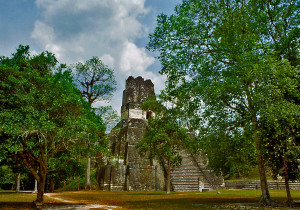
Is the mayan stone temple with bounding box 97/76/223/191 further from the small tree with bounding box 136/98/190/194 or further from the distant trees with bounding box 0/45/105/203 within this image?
the distant trees with bounding box 0/45/105/203

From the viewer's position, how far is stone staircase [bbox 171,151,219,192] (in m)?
17.8

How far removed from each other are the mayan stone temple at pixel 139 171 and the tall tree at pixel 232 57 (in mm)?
9160

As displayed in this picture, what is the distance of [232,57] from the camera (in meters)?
9.04

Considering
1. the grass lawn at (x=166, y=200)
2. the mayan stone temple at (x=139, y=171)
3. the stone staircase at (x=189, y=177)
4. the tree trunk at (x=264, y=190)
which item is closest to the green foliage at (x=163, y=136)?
the mayan stone temple at (x=139, y=171)

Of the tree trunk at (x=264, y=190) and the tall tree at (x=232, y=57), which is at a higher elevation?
the tall tree at (x=232, y=57)

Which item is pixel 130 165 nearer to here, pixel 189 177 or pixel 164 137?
pixel 189 177

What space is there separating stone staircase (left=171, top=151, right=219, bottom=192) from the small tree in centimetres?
313

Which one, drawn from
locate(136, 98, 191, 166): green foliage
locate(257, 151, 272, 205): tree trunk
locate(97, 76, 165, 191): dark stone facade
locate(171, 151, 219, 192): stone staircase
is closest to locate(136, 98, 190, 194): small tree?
locate(136, 98, 191, 166): green foliage

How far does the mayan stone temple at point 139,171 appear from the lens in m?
18.0

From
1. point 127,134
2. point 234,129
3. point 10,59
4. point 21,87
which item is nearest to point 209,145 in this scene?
point 234,129

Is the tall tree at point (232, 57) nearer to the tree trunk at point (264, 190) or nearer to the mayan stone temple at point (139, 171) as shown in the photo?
the tree trunk at point (264, 190)

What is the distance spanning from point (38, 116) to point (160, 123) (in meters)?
9.03

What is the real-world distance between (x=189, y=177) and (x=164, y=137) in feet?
18.8

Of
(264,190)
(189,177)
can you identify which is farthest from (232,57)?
(189,177)
